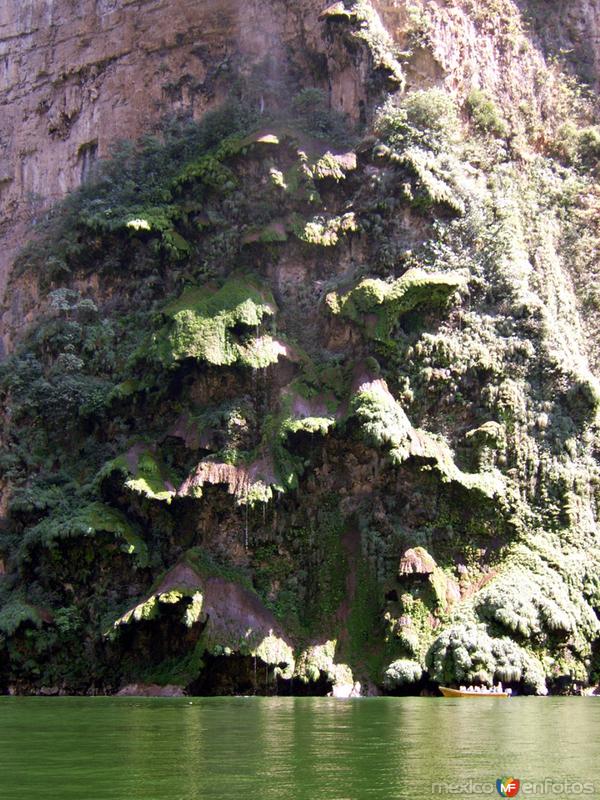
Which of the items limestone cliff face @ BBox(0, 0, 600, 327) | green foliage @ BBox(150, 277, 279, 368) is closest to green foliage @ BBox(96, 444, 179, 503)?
green foliage @ BBox(150, 277, 279, 368)

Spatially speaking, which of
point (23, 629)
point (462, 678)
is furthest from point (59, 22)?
point (462, 678)

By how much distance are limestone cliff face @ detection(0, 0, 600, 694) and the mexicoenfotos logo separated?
1514 centimetres

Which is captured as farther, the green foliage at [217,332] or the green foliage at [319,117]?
the green foliage at [319,117]

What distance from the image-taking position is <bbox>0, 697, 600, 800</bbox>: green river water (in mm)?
7984

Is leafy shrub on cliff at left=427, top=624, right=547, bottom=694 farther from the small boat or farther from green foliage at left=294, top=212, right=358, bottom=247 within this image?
green foliage at left=294, top=212, right=358, bottom=247

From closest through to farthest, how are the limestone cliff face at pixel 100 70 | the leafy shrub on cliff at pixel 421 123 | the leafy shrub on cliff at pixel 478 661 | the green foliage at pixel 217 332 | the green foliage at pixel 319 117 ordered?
the leafy shrub on cliff at pixel 478 661 < the green foliage at pixel 217 332 < the leafy shrub on cliff at pixel 421 123 < the green foliage at pixel 319 117 < the limestone cliff face at pixel 100 70

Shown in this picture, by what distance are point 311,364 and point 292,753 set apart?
19.1 meters

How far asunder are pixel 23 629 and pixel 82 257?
12.7 meters

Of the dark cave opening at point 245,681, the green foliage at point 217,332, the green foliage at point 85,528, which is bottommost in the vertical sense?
the dark cave opening at point 245,681

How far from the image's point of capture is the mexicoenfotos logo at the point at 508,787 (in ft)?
25.1

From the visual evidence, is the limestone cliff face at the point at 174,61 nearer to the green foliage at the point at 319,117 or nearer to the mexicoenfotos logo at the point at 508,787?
the green foliage at the point at 319,117

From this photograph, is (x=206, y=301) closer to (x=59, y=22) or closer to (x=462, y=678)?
(x=462, y=678)

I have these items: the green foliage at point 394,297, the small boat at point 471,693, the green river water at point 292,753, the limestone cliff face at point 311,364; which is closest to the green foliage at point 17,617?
the limestone cliff face at point 311,364

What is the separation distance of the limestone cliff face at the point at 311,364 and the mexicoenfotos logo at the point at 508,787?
1514 cm
